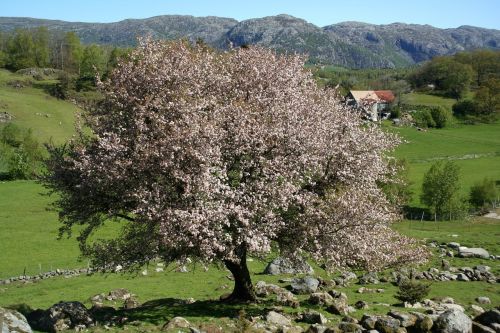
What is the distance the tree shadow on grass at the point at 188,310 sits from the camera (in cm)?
2525

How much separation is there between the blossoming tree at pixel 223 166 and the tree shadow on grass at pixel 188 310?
3165 mm

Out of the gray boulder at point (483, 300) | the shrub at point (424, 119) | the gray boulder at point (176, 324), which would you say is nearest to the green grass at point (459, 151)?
the shrub at point (424, 119)

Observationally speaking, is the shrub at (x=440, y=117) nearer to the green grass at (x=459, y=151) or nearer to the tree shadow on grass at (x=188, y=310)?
the green grass at (x=459, y=151)

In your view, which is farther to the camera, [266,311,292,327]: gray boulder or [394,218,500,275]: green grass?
[394,218,500,275]: green grass

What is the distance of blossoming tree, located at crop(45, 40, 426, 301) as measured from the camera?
833 inches

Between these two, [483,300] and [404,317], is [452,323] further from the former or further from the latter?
[483,300]

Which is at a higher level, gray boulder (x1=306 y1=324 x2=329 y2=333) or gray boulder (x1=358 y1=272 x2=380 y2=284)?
gray boulder (x1=306 y1=324 x2=329 y2=333)

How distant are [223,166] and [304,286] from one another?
513 inches

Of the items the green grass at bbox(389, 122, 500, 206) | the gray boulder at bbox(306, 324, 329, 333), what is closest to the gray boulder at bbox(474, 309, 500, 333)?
the gray boulder at bbox(306, 324, 329, 333)

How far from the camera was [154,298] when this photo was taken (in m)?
33.1

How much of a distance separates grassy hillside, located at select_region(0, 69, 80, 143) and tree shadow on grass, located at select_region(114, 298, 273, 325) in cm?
10546

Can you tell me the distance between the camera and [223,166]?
73.7 ft

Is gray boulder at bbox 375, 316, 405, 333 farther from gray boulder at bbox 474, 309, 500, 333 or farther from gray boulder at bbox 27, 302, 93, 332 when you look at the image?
gray boulder at bbox 27, 302, 93, 332

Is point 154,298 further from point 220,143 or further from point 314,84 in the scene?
point 314,84
